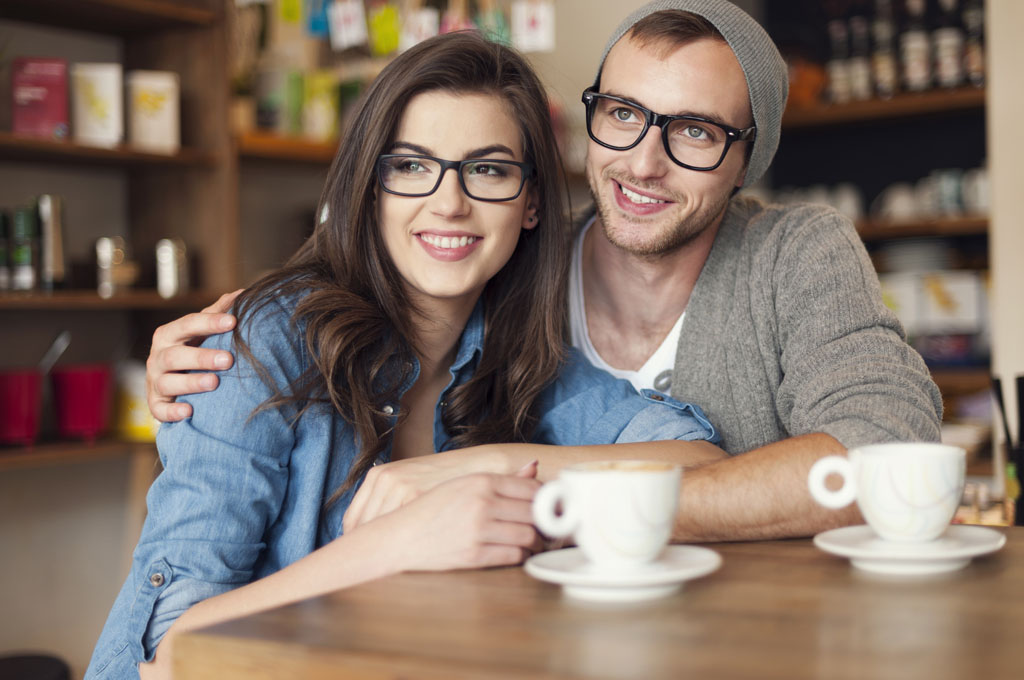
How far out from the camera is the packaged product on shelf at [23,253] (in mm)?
2682

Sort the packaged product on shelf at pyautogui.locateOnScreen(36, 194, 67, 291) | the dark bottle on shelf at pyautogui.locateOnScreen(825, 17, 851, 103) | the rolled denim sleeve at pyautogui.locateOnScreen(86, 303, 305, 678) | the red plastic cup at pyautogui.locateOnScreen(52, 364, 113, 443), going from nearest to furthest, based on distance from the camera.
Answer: the rolled denim sleeve at pyautogui.locateOnScreen(86, 303, 305, 678) < the packaged product on shelf at pyautogui.locateOnScreen(36, 194, 67, 291) < the red plastic cup at pyautogui.locateOnScreen(52, 364, 113, 443) < the dark bottle on shelf at pyautogui.locateOnScreen(825, 17, 851, 103)

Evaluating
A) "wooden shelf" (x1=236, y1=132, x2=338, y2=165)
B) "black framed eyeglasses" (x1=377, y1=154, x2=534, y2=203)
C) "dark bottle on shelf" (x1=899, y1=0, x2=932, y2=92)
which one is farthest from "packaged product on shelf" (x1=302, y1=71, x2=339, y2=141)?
"dark bottle on shelf" (x1=899, y1=0, x2=932, y2=92)

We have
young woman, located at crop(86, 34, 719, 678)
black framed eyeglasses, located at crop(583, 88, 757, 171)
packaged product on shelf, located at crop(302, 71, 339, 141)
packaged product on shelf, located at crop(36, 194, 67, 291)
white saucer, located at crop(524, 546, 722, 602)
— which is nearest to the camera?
white saucer, located at crop(524, 546, 722, 602)

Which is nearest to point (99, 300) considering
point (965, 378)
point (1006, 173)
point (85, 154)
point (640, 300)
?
point (85, 154)

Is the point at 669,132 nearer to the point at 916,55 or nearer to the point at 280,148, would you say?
the point at 280,148

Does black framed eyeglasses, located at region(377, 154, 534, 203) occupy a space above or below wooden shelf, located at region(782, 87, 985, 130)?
below

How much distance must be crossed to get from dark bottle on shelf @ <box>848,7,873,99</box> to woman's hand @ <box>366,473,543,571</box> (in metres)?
3.91

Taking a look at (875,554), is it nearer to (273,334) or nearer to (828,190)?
(273,334)

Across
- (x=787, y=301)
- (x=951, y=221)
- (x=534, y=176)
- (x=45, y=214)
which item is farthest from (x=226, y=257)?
(x=951, y=221)

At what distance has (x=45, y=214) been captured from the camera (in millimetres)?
2740

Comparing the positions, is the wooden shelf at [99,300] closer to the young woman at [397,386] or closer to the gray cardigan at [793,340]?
the young woman at [397,386]

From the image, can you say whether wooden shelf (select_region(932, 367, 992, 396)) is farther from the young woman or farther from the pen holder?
the young woman

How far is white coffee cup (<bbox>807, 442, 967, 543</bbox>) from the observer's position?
88cm

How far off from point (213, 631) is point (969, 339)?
399cm
